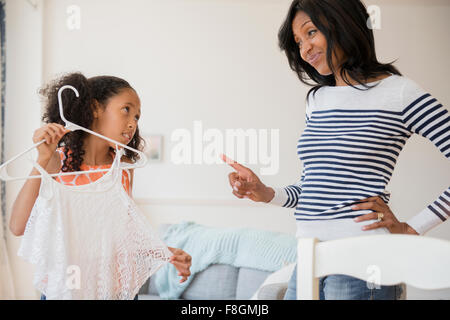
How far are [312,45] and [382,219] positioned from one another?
35cm

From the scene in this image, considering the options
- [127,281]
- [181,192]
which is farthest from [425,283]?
[181,192]

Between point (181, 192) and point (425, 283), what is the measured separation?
1.96 m

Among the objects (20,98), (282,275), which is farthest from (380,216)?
(20,98)

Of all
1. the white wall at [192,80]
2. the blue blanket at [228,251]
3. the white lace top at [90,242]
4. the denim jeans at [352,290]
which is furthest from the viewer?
the white wall at [192,80]

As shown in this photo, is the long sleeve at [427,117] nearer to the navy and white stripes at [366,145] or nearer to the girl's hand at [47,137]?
the navy and white stripes at [366,145]

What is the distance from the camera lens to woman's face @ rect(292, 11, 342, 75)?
2.83 feet

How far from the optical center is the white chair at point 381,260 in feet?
1.70

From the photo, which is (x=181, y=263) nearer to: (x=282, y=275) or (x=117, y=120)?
(x=282, y=275)

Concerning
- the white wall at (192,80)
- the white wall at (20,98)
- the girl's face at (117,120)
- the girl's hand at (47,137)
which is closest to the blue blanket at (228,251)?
the white wall at (192,80)

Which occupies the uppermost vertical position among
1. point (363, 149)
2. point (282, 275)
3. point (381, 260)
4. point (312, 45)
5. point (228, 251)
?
point (312, 45)

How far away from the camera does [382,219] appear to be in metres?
0.78

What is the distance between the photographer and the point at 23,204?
83 cm
